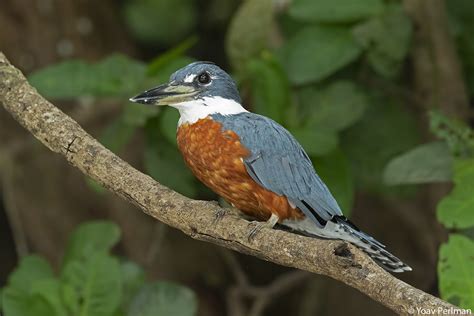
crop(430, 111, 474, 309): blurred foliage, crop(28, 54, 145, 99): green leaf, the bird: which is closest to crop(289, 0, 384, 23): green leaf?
crop(430, 111, 474, 309): blurred foliage

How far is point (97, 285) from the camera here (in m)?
3.54

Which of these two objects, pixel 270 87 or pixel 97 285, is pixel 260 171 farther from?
pixel 270 87

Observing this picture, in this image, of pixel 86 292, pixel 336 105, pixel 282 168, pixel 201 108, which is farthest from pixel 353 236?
pixel 336 105

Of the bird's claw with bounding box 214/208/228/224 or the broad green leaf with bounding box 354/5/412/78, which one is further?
the broad green leaf with bounding box 354/5/412/78

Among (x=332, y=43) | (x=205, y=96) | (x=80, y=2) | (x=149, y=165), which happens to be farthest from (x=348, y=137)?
(x=80, y=2)

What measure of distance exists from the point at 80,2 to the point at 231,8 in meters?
0.85

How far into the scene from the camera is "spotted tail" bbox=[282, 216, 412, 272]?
120 inches

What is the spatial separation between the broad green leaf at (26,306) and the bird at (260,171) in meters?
0.83

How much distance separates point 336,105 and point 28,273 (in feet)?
4.94

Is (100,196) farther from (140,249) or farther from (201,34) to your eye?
(201,34)

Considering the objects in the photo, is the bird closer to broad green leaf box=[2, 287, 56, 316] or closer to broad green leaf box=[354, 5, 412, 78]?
broad green leaf box=[2, 287, 56, 316]

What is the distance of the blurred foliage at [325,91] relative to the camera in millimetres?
3759

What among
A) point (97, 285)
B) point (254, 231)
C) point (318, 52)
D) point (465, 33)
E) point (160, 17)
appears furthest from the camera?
point (160, 17)

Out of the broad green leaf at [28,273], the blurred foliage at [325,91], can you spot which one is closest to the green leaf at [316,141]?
the blurred foliage at [325,91]
